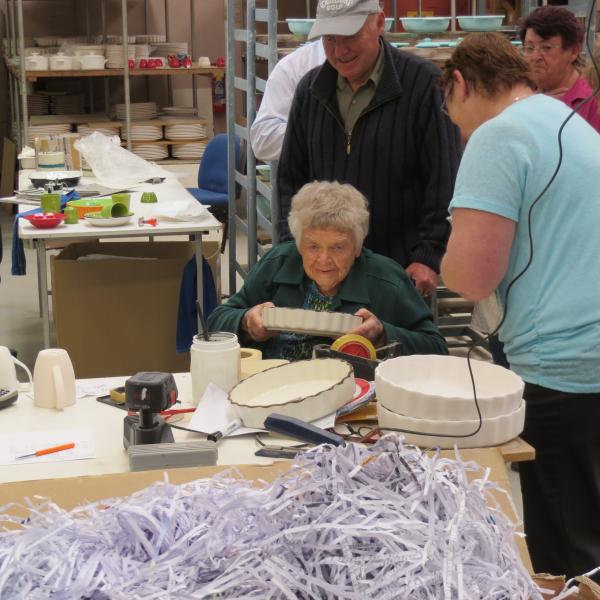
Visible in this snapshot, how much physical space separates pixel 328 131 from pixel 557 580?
2292mm

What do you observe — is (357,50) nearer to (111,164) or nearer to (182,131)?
(111,164)

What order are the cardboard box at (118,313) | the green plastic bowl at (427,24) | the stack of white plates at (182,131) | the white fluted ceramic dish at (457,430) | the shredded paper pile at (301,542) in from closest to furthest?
the shredded paper pile at (301,542)
the white fluted ceramic dish at (457,430)
the cardboard box at (118,313)
the green plastic bowl at (427,24)
the stack of white plates at (182,131)

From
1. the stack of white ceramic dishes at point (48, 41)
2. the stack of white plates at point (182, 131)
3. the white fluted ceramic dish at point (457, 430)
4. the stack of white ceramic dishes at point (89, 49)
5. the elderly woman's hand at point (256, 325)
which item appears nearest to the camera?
the white fluted ceramic dish at point (457, 430)

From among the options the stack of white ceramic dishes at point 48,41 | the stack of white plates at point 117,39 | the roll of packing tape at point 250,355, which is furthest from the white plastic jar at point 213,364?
the stack of white ceramic dishes at point 48,41

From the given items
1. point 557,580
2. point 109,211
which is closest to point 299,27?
point 109,211

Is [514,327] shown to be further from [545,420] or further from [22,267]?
[22,267]

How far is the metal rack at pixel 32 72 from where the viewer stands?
7352 millimetres

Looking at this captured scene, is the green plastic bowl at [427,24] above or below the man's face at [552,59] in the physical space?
above

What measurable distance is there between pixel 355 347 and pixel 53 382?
0.69 meters

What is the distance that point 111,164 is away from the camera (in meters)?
5.41

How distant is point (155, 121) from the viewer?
8047mm

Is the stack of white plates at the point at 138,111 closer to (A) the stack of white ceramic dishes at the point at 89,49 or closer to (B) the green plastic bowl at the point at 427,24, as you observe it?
(A) the stack of white ceramic dishes at the point at 89,49

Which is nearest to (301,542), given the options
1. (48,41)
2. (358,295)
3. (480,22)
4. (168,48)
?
(358,295)

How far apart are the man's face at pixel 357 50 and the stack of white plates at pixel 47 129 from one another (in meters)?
4.86
